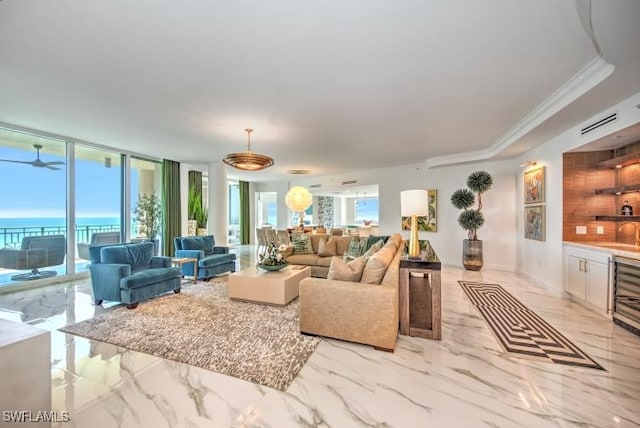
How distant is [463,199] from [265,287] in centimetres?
504

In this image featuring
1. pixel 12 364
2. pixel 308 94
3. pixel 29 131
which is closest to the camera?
pixel 12 364

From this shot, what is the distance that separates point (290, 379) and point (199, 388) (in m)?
0.71

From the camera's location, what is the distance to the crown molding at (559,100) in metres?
2.61

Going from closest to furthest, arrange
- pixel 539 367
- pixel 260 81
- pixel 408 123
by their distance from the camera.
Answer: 1. pixel 539 367
2. pixel 260 81
3. pixel 408 123

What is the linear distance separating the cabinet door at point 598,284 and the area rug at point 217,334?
3.80 m

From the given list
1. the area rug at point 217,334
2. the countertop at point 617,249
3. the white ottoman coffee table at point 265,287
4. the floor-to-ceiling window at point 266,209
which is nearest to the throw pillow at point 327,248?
the white ottoman coffee table at point 265,287

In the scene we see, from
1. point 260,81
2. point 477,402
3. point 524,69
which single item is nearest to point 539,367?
point 477,402

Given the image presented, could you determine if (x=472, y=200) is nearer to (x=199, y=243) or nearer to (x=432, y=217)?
(x=432, y=217)

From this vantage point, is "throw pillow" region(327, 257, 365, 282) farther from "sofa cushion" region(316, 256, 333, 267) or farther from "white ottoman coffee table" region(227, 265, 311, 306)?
"sofa cushion" region(316, 256, 333, 267)

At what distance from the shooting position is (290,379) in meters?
2.16

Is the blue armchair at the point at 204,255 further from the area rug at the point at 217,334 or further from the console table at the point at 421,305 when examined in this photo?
the console table at the point at 421,305

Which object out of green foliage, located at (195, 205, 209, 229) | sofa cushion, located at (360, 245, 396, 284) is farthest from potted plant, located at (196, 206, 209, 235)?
sofa cushion, located at (360, 245, 396, 284)

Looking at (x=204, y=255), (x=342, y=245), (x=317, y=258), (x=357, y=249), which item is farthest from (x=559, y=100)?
(x=204, y=255)

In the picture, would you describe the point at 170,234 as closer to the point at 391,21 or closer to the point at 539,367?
the point at 391,21
